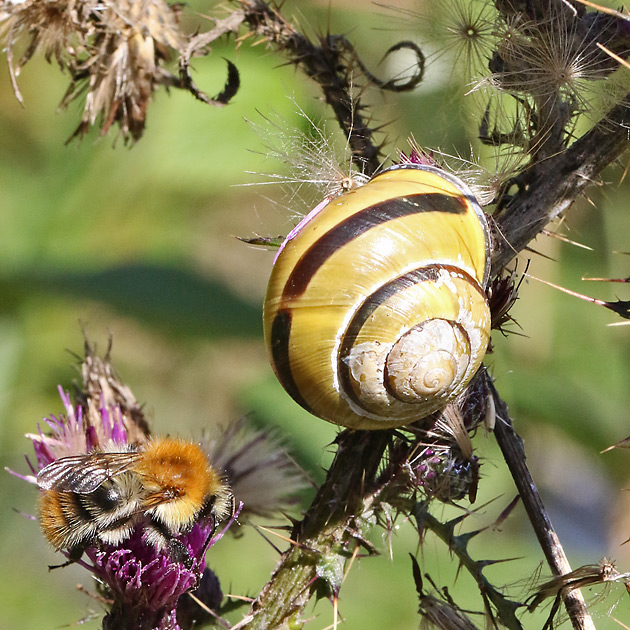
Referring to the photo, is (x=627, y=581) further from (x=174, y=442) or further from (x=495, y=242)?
(x=174, y=442)

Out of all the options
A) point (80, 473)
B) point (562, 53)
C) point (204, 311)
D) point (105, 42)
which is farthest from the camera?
point (204, 311)

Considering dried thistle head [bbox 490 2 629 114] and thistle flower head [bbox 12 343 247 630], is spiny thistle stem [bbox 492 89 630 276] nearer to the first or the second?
dried thistle head [bbox 490 2 629 114]

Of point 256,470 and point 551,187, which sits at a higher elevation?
point 551,187

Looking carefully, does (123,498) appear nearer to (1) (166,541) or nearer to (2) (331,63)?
(1) (166,541)

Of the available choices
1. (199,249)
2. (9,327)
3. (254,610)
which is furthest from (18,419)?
(254,610)

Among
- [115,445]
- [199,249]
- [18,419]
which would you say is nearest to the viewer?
[115,445]

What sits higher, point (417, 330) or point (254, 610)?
point (417, 330)

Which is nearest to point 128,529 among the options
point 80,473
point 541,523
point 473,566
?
point 80,473
